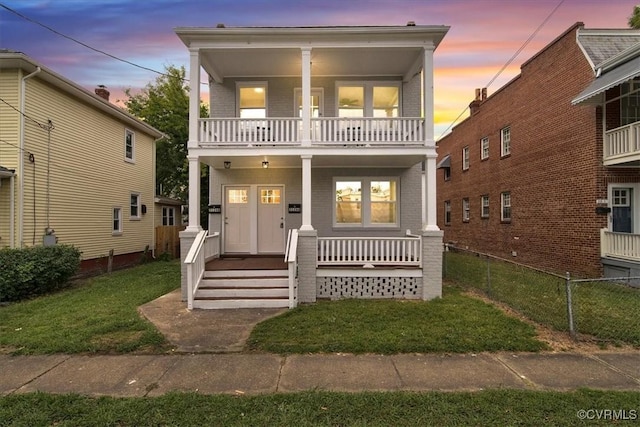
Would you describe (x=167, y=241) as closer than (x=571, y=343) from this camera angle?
No

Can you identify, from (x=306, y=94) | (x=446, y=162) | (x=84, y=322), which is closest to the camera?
(x=84, y=322)

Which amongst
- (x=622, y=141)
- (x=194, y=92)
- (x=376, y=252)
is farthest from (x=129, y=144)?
(x=622, y=141)

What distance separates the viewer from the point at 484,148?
695 inches

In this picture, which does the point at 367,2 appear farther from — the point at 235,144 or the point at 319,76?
the point at 235,144

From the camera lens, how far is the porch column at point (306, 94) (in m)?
8.02

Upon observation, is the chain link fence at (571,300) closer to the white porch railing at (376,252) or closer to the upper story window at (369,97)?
the white porch railing at (376,252)

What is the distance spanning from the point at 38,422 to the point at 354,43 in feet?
28.1

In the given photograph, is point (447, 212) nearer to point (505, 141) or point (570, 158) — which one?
point (505, 141)

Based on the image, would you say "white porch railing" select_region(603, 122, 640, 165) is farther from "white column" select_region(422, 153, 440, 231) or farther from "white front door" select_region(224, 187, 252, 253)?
"white front door" select_region(224, 187, 252, 253)

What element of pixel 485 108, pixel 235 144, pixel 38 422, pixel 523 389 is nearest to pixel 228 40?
pixel 235 144

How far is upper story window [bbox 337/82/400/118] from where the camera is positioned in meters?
9.97

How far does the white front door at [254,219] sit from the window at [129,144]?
26.7 ft

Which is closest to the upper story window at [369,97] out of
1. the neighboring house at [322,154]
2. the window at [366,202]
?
the neighboring house at [322,154]

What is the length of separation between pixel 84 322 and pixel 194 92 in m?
5.53
